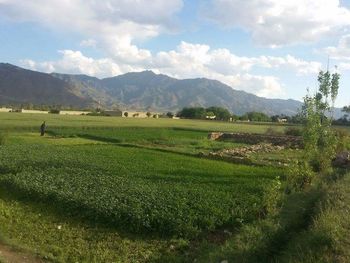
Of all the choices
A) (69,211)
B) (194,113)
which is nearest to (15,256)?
(69,211)

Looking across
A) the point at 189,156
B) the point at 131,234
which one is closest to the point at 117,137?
the point at 189,156

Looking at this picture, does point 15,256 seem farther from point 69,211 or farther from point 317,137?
point 317,137

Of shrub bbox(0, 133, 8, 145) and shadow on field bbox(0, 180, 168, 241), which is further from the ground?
shrub bbox(0, 133, 8, 145)

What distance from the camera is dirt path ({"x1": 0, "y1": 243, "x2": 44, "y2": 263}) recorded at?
12016 mm

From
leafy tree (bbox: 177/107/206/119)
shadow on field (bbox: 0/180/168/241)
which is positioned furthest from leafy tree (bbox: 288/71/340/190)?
leafy tree (bbox: 177/107/206/119)

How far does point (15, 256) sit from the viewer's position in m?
12.4

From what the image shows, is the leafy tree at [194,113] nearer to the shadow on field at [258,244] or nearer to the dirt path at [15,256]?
the shadow on field at [258,244]

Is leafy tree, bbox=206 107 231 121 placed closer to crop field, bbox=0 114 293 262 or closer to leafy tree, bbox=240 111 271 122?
leafy tree, bbox=240 111 271 122

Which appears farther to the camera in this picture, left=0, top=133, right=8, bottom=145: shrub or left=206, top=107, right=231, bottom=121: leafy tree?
left=206, top=107, right=231, bottom=121: leafy tree

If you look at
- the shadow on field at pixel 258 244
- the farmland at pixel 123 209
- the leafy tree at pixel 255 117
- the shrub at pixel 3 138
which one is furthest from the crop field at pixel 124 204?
the leafy tree at pixel 255 117

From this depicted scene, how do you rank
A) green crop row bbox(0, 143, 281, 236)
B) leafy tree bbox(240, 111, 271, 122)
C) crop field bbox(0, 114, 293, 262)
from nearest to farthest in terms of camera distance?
crop field bbox(0, 114, 293, 262) < green crop row bbox(0, 143, 281, 236) < leafy tree bbox(240, 111, 271, 122)

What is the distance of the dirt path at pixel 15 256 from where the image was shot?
39.4 feet

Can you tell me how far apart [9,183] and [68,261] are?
29.7 feet

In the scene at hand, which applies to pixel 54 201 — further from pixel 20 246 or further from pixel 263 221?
pixel 263 221
